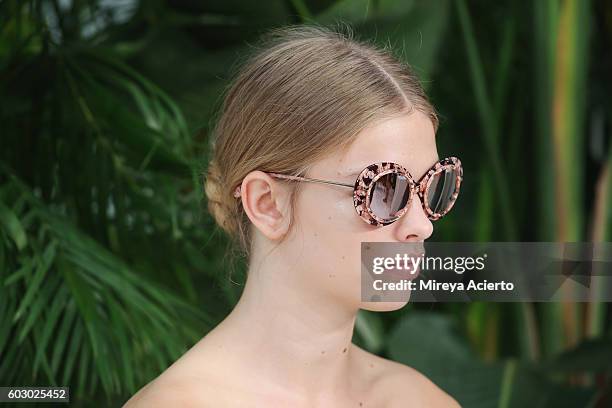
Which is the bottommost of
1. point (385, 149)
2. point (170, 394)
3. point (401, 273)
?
point (170, 394)

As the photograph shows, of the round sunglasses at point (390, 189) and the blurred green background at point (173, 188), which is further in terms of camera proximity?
the blurred green background at point (173, 188)

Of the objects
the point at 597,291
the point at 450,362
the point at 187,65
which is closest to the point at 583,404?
the point at 450,362

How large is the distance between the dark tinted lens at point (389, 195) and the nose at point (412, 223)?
14 millimetres

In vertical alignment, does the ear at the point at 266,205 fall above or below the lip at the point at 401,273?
above

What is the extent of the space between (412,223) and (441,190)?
0.05 metres

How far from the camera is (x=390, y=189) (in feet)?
2.62

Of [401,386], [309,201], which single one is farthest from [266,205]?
[401,386]

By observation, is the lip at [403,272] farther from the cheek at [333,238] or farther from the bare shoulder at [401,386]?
the bare shoulder at [401,386]

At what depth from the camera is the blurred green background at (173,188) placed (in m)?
1.14

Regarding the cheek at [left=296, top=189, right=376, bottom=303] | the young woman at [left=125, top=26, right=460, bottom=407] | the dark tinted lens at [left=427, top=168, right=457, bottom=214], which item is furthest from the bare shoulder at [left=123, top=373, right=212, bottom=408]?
the dark tinted lens at [left=427, top=168, right=457, bottom=214]

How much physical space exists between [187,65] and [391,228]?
3.30 feet

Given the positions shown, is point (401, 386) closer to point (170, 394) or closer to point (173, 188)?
point (170, 394)

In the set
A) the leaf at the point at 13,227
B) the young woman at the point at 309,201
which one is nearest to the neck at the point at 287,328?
the young woman at the point at 309,201

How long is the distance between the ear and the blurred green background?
21 centimetres
